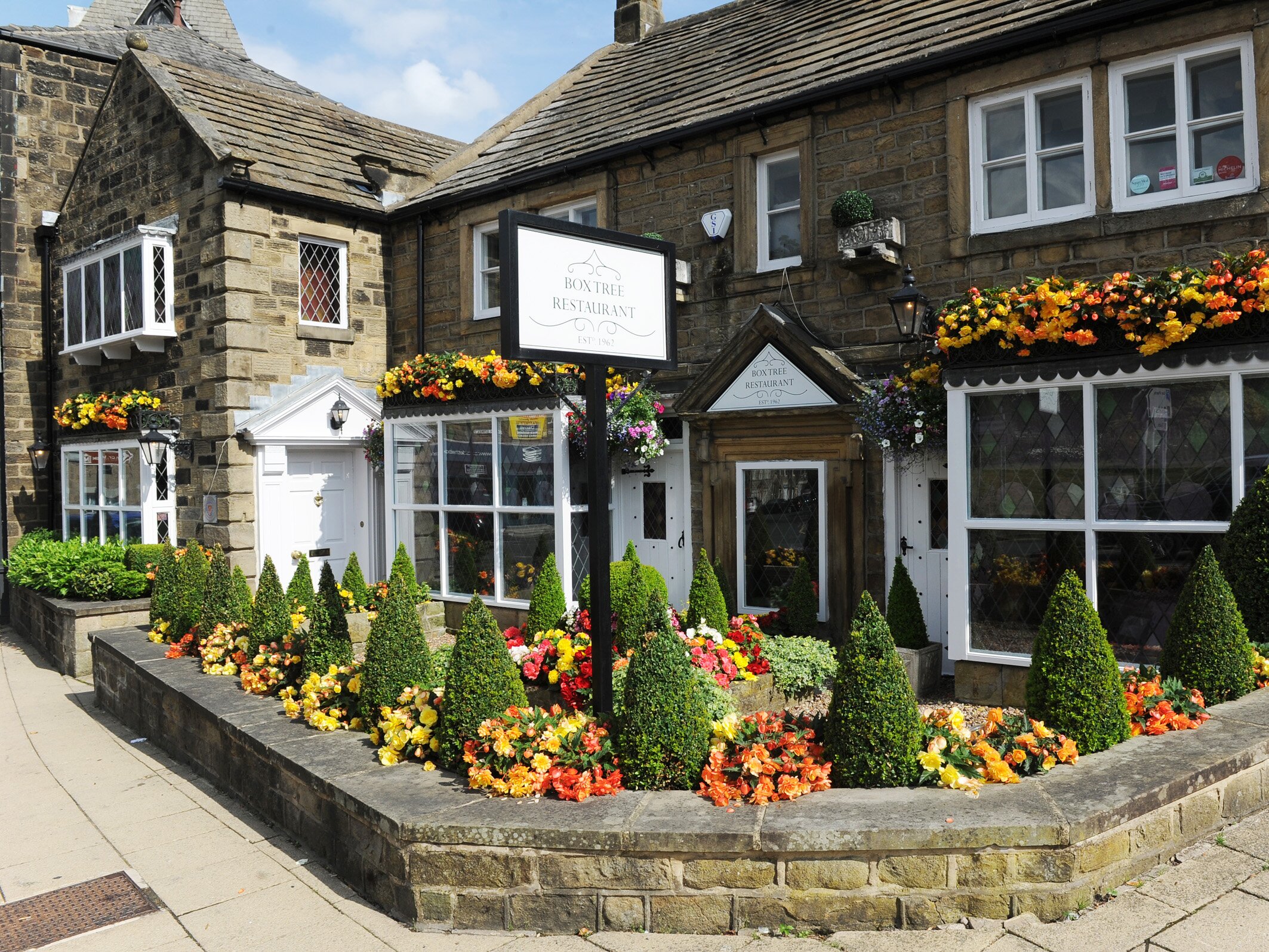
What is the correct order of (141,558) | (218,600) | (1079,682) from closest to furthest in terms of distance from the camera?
(1079,682), (218,600), (141,558)

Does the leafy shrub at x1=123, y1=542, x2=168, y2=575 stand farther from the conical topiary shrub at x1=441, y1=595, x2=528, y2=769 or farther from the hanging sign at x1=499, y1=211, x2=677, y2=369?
the hanging sign at x1=499, y1=211, x2=677, y2=369

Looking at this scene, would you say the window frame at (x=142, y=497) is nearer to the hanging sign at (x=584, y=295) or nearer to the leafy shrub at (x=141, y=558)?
the leafy shrub at (x=141, y=558)

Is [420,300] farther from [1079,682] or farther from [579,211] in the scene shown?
[1079,682]

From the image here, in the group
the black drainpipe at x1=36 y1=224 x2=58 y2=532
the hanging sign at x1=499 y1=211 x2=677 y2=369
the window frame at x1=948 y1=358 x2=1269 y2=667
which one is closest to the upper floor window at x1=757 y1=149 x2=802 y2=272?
the window frame at x1=948 y1=358 x2=1269 y2=667

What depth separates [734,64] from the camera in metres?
11.0

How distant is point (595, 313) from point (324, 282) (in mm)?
9215

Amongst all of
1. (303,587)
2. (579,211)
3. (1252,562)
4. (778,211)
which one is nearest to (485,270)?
(579,211)

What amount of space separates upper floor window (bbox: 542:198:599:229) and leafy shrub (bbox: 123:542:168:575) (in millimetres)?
6520

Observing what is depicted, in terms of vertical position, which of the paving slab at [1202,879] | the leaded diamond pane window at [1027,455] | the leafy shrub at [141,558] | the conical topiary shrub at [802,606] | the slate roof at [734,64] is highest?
the slate roof at [734,64]

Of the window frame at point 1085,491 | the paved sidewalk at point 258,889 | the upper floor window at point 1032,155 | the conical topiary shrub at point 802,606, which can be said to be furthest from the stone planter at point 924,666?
the upper floor window at point 1032,155

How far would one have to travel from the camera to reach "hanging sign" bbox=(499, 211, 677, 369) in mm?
4504

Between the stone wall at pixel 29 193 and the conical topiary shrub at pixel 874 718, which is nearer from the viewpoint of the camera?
the conical topiary shrub at pixel 874 718

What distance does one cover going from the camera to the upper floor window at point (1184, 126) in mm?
6793

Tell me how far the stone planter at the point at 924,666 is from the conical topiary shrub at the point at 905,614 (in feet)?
0.26
